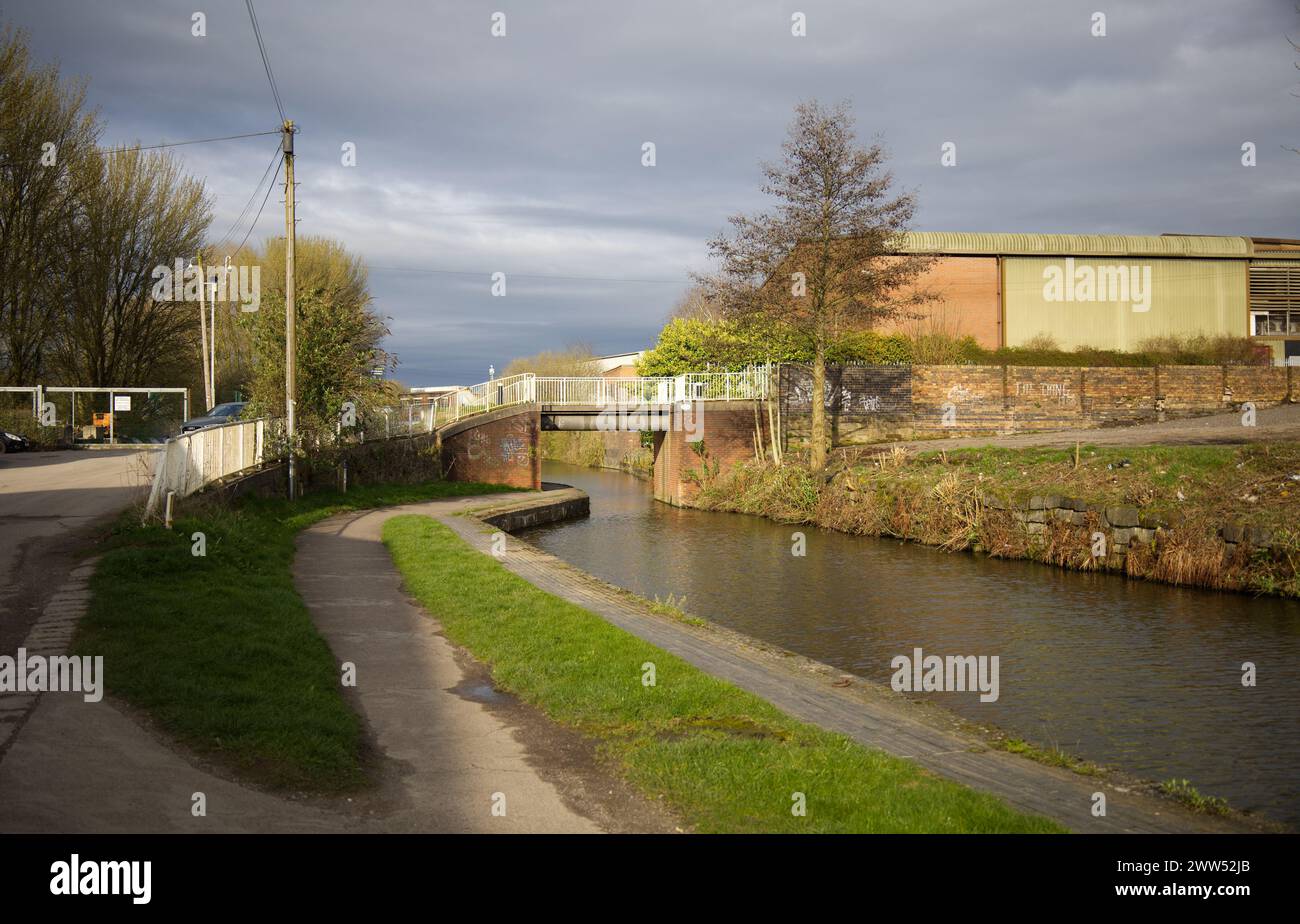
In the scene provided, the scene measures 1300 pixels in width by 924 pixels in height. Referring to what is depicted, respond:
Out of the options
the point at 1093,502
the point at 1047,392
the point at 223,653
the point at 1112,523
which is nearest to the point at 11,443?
the point at 223,653

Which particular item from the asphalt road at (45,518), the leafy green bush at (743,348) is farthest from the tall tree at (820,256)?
the asphalt road at (45,518)

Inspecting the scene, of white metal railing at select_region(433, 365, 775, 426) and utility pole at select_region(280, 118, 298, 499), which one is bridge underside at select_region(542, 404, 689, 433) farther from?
utility pole at select_region(280, 118, 298, 499)

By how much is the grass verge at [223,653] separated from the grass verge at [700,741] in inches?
67.5

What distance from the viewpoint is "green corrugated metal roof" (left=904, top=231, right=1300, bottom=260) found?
144ft

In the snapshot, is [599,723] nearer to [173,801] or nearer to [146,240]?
[173,801]

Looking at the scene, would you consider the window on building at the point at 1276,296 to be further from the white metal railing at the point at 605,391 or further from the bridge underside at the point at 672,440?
the bridge underside at the point at 672,440

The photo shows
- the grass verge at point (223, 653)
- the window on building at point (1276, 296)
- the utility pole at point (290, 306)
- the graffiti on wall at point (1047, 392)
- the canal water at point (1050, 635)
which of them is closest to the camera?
the grass verge at point (223, 653)

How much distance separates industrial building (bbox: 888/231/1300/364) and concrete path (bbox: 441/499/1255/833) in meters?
34.8

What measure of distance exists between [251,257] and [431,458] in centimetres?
2578

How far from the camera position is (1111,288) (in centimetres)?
4541

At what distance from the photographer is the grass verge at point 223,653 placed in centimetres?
646

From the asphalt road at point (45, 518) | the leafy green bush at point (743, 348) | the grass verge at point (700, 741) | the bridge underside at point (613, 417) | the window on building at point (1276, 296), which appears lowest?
the grass verge at point (700, 741)

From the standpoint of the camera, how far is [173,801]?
5520mm
